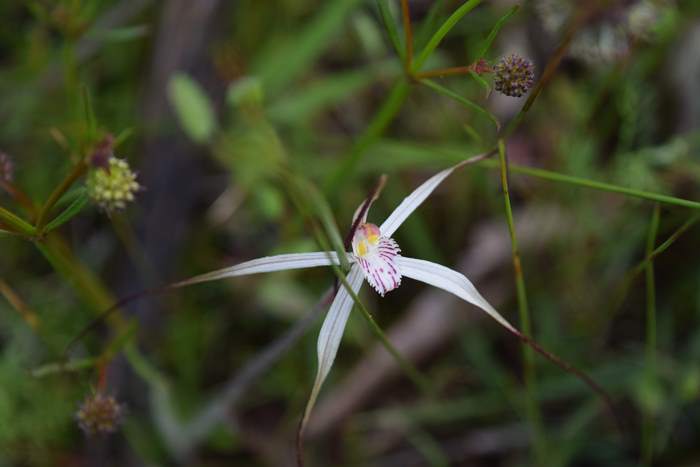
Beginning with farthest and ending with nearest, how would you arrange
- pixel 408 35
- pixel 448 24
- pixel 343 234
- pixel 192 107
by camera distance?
pixel 343 234 < pixel 192 107 < pixel 408 35 < pixel 448 24

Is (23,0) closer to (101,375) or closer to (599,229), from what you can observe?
(101,375)

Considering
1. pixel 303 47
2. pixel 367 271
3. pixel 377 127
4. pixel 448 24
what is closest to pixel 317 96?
pixel 303 47

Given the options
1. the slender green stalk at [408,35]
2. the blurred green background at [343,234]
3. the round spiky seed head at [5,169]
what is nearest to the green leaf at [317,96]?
the blurred green background at [343,234]

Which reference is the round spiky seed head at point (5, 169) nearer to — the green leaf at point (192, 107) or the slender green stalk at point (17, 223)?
the slender green stalk at point (17, 223)

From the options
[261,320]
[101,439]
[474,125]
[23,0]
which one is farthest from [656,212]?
[23,0]

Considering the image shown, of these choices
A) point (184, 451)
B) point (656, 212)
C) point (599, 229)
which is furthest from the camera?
point (599, 229)

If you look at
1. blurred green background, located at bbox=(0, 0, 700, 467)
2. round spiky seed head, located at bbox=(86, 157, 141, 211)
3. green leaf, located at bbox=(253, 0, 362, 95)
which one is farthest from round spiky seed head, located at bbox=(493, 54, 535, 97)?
green leaf, located at bbox=(253, 0, 362, 95)

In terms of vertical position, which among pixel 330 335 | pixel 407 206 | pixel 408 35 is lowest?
pixel 330 335

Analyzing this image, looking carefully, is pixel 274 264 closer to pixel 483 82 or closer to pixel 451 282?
pixel 451 282
